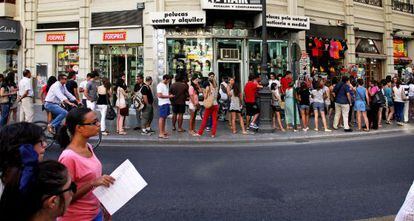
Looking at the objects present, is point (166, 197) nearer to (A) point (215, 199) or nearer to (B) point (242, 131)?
(A) point (215, 199)

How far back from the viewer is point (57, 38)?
22719 mm

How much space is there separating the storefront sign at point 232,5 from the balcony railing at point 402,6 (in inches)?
574

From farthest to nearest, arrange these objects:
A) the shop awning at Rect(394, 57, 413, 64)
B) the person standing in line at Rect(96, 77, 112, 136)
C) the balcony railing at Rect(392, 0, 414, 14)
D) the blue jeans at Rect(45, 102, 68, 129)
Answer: the shop awning at Rect(394, 57, 413, 64)
the balcony railing at Rect(392, 0, 414, 14)
the person standing in line at Rect(96, 77, 112, 136)
the blue jeans at Rect(45, 102, 68, 129)

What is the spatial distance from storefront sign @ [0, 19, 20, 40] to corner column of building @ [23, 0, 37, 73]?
432mm

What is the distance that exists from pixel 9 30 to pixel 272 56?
47.8 feet

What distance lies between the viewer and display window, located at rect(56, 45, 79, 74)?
22.5 meters

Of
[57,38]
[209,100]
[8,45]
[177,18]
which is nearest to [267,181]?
[209,100]

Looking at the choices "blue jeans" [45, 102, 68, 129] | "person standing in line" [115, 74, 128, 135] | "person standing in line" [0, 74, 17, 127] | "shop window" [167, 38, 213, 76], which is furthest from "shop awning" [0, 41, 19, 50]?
"blue jeans" [45, 102, 68, 129]

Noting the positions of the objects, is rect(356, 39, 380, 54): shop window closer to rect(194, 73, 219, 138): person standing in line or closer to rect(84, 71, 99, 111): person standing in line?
rect(194, 73, 219, 138): person standing in line

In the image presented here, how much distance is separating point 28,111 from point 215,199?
29.6 ft

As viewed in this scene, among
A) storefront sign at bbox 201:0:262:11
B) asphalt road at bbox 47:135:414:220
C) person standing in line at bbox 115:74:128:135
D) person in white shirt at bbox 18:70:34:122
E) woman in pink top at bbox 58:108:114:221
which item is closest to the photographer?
woman in pink top at bbox 58:108:114:221

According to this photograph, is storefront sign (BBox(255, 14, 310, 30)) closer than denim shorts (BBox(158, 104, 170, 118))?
No

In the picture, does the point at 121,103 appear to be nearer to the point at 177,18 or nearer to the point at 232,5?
the point at 177,18

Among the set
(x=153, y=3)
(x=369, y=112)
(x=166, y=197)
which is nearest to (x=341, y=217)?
(x=166, y=197)
